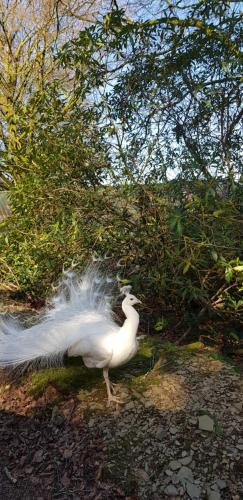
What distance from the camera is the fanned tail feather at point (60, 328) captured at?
3.03 metres

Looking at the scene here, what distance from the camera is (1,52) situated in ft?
25.0

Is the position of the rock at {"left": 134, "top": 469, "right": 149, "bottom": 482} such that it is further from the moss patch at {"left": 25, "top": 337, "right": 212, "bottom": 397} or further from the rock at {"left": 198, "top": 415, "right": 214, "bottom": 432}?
the moss patch at {"left": 25, "top": 337, "right": 212, "bottom": 397}

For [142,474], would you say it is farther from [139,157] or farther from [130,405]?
[139,157]

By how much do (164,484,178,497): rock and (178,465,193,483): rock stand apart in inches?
2.6

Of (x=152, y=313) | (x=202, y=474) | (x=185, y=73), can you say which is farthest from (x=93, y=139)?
(x=202, y=474)

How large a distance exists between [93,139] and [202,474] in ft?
10.1

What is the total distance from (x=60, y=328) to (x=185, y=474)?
1.28 meters

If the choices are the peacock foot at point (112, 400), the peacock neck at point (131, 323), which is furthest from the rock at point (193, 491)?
the peacock neck at point (131, 323)

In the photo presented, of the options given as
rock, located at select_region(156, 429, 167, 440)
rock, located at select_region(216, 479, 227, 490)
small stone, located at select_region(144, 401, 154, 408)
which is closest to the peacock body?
small stone, located at select_region(144, 401, 154, 408)

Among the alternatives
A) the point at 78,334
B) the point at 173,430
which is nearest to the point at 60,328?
the point at 78,334

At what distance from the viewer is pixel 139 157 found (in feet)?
13.5

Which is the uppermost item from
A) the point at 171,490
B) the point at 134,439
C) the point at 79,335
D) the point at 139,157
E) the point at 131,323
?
the point at 139,157

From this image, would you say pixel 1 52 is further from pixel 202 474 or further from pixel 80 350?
pixel 202 474

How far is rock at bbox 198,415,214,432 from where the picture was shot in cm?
268
